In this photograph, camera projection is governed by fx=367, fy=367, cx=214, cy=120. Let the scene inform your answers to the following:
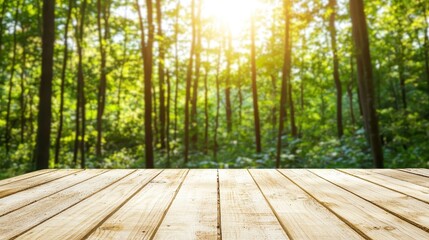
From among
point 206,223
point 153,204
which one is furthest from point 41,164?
point 206,223

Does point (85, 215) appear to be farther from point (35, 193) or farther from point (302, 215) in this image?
point (302, 215)

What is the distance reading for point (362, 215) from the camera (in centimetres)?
176

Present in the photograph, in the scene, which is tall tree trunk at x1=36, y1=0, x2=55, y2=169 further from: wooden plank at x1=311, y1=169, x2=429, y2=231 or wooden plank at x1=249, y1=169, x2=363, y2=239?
wooden plank at x1=311, y1=169, x2=429, y2=231

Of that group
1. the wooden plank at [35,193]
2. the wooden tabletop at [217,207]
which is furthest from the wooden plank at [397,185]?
the wooden plank at [35,193]

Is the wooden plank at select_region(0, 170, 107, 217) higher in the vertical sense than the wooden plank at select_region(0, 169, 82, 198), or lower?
lower

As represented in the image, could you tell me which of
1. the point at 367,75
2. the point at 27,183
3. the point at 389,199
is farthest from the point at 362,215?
the point at 367,75

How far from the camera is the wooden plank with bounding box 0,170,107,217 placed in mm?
2057

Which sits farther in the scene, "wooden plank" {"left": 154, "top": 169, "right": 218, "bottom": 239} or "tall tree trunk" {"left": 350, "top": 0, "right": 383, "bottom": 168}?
"tall tree trunk" {"left": 350, "top": 0, "right": 383, "bottom": 168}

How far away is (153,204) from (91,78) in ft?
47.3

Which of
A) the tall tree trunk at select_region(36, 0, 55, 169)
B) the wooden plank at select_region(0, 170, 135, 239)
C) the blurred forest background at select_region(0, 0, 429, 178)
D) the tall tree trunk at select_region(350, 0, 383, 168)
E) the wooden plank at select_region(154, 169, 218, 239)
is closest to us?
the wooden plank at select_region(154, 169, 218, 239)

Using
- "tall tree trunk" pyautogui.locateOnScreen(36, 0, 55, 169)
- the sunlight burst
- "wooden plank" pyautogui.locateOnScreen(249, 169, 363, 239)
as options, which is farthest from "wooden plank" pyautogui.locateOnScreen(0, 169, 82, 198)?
the sunlight burst

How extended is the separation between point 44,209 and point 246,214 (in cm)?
107

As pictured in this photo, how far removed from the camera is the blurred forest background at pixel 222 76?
1041 centimetres

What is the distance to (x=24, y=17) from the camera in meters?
16.5
